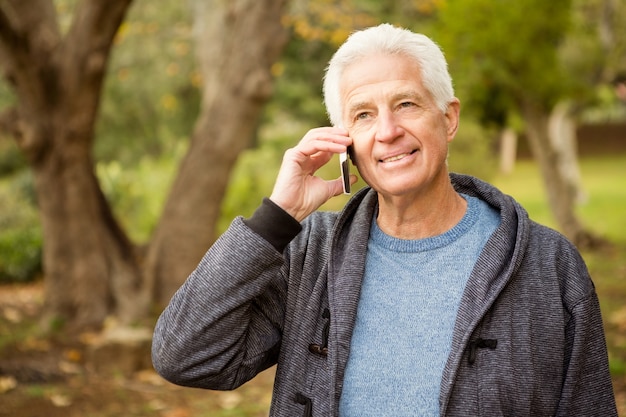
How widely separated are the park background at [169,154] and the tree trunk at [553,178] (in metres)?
0.03

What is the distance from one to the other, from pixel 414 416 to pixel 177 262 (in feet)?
19.0

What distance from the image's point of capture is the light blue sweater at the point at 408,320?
6.95 feet

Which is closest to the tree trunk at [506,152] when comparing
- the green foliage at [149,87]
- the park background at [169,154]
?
the park background at [169,154]

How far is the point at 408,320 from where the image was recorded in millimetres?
2186

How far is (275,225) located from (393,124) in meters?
0.45

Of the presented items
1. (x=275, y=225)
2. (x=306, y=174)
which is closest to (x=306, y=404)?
(x=275, y=225)

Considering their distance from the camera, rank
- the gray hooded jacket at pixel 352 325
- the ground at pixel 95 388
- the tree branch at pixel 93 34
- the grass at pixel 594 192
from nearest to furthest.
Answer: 1. the gray hooded jacket at pixel 352 325
2. the ground at pixel 95 388
3. the tree branch at pixel 93 34
4. the grass at pixel 594 192

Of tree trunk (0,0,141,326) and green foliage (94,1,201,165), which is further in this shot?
green foliage (94,1,201,165)

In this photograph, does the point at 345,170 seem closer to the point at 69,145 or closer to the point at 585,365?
the point at 585,365

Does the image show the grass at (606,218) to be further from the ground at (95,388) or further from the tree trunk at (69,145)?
the tree trunk at (69,145)

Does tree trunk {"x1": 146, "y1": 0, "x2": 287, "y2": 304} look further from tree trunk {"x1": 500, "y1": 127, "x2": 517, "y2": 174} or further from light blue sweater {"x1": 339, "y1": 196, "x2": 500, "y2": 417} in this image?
tree trunk {"x1": 500, "y1": 127, "x2": 517, "y2": 174}

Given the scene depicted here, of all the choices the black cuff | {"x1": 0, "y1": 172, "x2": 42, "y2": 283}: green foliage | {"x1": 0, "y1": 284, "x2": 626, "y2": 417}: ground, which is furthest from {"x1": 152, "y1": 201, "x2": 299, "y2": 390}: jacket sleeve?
{"x1": 0, "y1": 172, "x2": 42, "y2": 283}: green foliage

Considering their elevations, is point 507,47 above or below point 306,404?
above

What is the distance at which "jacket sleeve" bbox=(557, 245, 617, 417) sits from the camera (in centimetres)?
210
